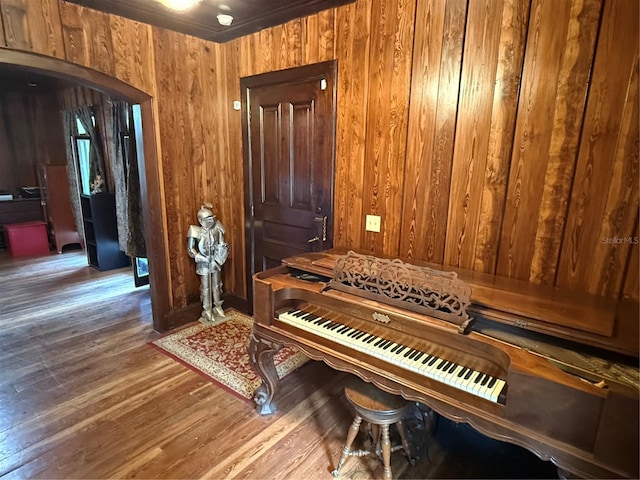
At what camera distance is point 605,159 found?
63.6 inches

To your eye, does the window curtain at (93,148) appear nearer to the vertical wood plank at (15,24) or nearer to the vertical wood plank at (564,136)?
the vertical wood plank at (15,24)

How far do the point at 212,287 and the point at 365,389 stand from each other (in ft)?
6.98

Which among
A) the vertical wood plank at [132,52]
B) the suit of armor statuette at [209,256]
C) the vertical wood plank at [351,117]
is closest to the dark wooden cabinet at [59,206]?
the suit of armor statuette at [209,256]

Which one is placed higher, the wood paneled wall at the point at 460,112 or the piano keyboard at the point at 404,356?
the wood paneled wall at the point at 460,112

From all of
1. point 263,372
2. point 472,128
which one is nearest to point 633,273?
point 472,128

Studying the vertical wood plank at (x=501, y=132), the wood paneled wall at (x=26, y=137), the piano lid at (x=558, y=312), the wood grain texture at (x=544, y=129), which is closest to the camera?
the piano lid at (x=558, y=312)

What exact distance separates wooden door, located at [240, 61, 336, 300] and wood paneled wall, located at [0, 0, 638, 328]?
11cm

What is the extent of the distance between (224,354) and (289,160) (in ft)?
5.41

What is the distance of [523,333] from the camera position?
1.43 metres

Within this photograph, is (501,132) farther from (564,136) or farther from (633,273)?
(633,273)

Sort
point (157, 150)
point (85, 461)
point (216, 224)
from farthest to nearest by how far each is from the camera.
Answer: point (216, 224), point (157, 150), point (85, 461)

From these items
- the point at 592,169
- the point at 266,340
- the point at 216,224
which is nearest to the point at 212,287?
the point at 216,224

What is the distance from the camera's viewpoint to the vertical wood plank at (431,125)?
6.46 ft

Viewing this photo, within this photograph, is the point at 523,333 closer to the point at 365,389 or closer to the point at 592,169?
the point at 365,389
